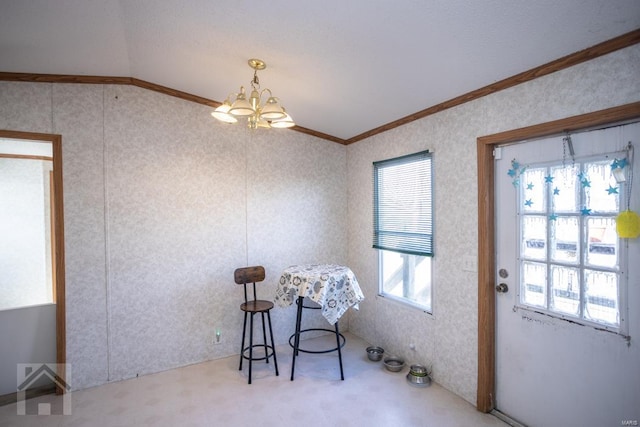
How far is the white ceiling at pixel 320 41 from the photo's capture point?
171 cm

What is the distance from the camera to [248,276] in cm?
331

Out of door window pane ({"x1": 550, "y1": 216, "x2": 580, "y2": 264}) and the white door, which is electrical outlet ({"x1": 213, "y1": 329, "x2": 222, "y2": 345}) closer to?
the white door

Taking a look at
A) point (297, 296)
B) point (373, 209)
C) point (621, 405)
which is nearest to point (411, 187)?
point (373, 209)

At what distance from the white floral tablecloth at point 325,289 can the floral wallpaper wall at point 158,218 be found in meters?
0.73

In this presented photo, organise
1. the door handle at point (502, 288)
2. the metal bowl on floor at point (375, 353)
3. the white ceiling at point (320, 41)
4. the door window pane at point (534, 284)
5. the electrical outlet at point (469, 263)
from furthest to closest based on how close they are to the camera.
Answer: the metal bowl on floor at point (375, 353)
the electrical outlet at point (469, 263)
the door handle at point (502, 288)
the door window pane at point (534, 284)
the white ceiling at point (320, 41)

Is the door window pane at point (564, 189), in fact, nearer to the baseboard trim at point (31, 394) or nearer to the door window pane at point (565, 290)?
the door window pane at point (565, 290)

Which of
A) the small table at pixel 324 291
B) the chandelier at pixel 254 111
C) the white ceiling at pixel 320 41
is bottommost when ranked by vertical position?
the small table at pixel 324 291

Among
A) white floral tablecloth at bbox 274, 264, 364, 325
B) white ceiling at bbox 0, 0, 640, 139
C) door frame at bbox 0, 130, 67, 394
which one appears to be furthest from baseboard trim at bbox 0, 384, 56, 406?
white ceiling at bbox 0, 0, 640, 139

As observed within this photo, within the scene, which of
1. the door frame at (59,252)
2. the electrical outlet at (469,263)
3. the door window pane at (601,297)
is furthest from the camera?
the door frame at (59,252)

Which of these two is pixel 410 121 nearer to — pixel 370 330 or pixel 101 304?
pixel 370 330

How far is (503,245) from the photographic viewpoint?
240 centimetres

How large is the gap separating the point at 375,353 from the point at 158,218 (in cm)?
261

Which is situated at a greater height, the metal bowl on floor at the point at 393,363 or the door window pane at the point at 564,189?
the door window pane at the point at 564,189

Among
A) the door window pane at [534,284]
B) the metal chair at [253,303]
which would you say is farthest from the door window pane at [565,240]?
the metal chair at [253,303]
